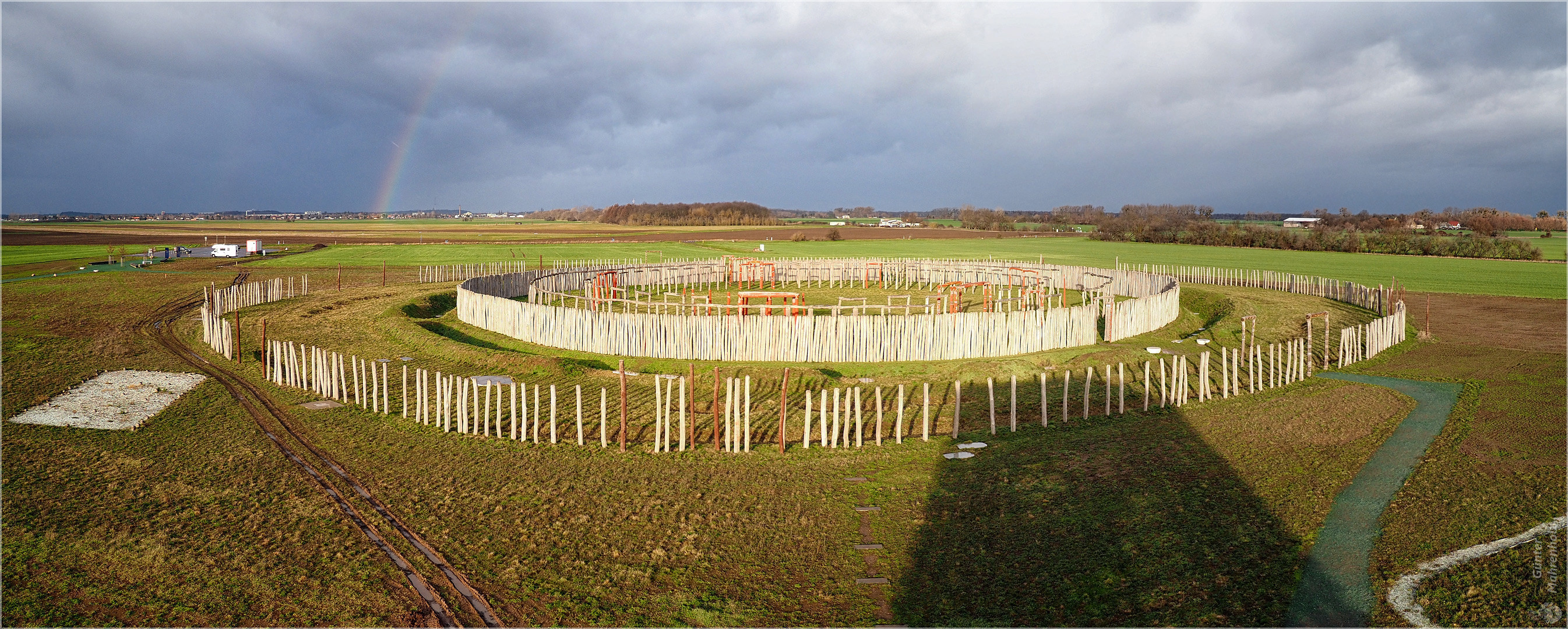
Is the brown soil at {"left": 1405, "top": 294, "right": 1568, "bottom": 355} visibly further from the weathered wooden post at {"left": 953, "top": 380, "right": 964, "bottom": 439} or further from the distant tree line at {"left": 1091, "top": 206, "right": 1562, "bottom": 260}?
the distant tree line at {"left": 1091, "top": 206, "right": 1562, "bottom": 260}

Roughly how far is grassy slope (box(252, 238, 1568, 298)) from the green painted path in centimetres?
2946

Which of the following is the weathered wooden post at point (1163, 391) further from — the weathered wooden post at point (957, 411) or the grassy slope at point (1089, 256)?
the grassy slope at point (1089, 256)

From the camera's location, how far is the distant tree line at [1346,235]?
2244 inches

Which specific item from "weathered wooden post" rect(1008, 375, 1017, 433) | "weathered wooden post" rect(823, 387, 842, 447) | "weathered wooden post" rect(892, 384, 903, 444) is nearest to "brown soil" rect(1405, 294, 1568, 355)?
"weathered wooden post" rect(1008, 375, 1017, 433)

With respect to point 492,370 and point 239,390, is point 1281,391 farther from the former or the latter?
point 239,390

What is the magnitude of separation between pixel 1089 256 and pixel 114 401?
60460mm

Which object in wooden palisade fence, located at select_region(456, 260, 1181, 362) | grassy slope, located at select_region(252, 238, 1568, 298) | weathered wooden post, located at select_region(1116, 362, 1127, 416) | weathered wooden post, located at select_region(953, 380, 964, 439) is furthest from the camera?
grassy slope, located at select_region(252, 238, 1568, 298)

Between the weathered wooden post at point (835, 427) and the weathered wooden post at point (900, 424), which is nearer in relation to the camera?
the weathered wooden post at point (835, 427)

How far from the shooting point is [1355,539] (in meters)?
7.59

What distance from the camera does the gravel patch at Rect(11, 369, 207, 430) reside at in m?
12.7

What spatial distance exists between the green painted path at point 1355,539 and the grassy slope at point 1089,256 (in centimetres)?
2946

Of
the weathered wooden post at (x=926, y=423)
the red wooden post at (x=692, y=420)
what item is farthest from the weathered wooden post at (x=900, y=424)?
the red wooden post at (x=692, y=420)

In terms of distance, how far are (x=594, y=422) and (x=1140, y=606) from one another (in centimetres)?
847

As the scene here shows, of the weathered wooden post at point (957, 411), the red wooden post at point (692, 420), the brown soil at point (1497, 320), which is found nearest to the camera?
the red wooden post at point (692, 420)
